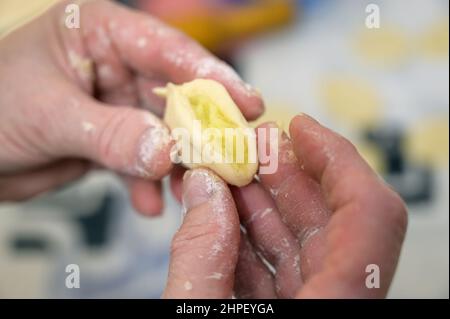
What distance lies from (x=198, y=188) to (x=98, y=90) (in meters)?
0.33

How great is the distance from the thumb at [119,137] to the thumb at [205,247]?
101 mm

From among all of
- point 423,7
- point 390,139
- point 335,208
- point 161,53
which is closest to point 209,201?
point 335,208

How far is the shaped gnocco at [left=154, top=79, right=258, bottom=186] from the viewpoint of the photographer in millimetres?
552

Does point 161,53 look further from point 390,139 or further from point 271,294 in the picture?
point 390,139

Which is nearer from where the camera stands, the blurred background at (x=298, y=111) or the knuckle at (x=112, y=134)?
the knuckle at (x=112, y=134)

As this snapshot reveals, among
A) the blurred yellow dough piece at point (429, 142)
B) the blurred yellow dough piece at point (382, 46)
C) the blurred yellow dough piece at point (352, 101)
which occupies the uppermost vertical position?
the blurred yellow dough piece at point (382, 46)

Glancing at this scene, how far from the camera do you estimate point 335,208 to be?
453mm

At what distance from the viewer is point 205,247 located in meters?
0.48

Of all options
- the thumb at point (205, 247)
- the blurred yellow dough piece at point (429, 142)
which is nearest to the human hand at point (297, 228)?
the thumb at point (205, 247)

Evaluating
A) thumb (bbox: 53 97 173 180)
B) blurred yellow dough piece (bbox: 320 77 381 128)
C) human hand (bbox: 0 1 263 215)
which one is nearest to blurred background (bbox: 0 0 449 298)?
blurred yellow dough piece (bbox: 320 77 381 128)

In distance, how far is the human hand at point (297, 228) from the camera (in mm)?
410

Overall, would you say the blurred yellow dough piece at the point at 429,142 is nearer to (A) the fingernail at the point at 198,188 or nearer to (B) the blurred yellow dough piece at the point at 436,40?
(B) the blurred yellow dough piece at the point at 436,40

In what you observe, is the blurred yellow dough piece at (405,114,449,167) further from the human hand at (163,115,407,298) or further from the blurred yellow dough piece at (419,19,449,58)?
the human hand at (163,115,407,298)

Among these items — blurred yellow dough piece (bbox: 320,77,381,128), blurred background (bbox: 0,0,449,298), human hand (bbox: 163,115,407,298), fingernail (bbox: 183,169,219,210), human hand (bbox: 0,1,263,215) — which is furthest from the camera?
blurred yellow dough piece (bbox: 320,77,381,128)
